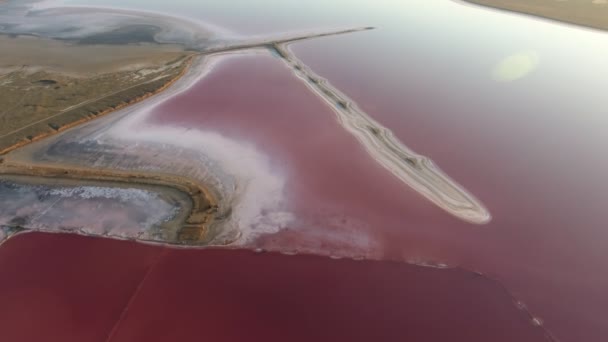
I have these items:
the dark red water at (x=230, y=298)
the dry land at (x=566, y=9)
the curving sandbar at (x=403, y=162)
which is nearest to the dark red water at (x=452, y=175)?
the curving sandbar at (x=403, y=162)

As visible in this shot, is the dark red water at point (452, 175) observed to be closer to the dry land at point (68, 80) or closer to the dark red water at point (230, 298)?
the dark red water at point (230, 298)

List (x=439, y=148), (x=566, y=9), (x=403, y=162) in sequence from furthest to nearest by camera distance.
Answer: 1. (x=566, y=9)
2. (x=439, y=148)
3. (x=403, y=162)

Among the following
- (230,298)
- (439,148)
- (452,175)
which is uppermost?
(439,148)

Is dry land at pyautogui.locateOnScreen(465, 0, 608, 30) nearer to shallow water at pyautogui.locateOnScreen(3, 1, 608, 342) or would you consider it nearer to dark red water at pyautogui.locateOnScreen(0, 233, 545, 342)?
shallow water at pyautogui.locateOnScreen(3, 1, 608, 342)

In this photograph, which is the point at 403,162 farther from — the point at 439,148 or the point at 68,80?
the point at 68,80

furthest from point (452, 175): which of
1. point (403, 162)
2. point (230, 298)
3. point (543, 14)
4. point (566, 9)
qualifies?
point (566, 9)

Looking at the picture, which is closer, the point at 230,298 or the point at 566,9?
the point at 230,298

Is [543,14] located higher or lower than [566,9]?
lower
